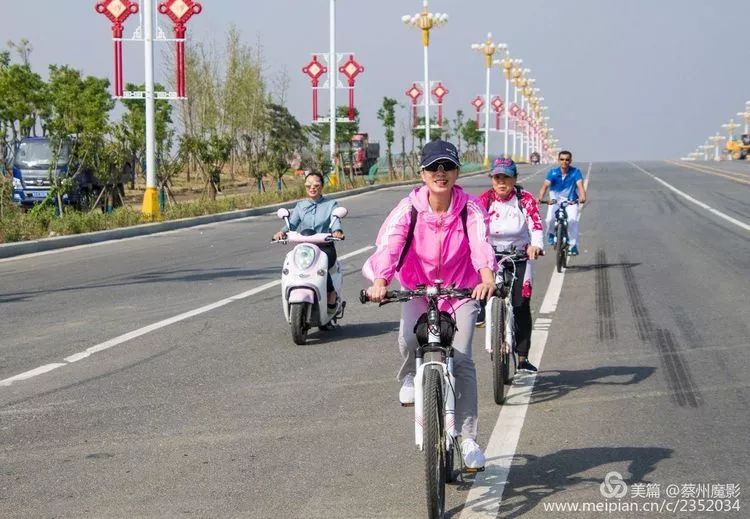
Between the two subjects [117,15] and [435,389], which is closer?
[435,389]

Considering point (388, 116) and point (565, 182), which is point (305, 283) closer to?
point (565, 182)

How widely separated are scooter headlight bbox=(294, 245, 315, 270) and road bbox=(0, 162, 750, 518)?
0.72m

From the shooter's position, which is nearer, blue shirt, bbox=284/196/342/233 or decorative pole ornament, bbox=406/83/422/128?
blue shirt, bbox=284/196/342/233

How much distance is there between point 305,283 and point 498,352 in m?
3.07

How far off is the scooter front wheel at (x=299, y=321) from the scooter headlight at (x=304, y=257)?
397 mm

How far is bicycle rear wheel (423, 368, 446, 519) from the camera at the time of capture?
205 inches

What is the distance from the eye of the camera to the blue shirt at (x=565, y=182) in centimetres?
1806

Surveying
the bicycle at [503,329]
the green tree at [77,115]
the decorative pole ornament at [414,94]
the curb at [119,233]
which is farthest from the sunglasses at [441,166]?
the decorative pole ornament at [414,94]

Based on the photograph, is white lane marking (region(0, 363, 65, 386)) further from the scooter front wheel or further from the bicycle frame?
the bicycle frame

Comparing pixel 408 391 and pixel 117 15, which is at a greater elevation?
pixel 117 15

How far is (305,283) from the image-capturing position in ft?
35.7

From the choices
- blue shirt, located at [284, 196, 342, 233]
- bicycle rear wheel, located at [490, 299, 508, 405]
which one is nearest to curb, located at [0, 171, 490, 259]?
blue shirt, located at [284, 196, 342, 233]

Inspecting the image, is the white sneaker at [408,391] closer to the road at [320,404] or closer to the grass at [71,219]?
the road at [320,404]

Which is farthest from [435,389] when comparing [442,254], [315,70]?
[315,70]
